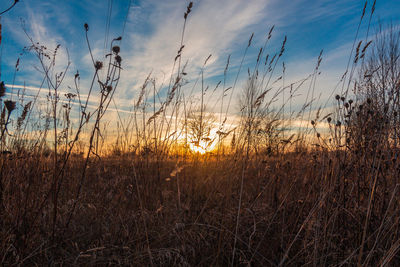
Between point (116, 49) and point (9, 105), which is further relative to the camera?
point (116, 49)

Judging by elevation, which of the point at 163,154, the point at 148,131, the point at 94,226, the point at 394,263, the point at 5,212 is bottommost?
the point at 394,263

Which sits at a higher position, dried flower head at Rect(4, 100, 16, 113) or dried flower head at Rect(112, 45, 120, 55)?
dried flower head at Rect(112, 45, 120, 55)

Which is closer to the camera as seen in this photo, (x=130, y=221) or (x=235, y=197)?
(x=130, y=221)

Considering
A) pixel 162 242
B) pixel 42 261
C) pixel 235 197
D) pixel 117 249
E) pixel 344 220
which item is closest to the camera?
pixel 42 261

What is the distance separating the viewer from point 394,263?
1520 mm

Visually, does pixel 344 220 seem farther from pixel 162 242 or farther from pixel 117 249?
pixel 117 249

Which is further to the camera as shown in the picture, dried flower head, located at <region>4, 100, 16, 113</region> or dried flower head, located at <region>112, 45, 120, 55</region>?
dried flower head, located at <region>112, 45, 120, 55</region>

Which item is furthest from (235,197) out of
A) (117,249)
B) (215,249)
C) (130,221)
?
(117,249)

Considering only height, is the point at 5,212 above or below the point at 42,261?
above

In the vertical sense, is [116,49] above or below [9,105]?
above

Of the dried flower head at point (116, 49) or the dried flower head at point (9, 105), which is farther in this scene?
the dried flower head at point (116, 49)

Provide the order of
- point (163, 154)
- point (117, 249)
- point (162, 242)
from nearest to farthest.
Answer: point (117, 249) → point (162, 242) → point (163, 154)

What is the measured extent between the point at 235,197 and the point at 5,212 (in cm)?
189

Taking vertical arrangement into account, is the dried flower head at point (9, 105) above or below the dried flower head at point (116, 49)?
below
